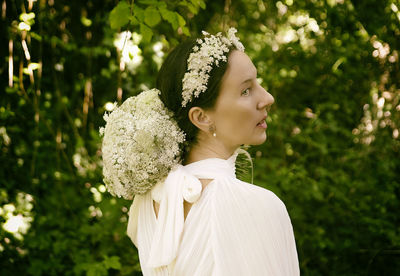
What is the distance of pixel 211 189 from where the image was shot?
5.17 feet

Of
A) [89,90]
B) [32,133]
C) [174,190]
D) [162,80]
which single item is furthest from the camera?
[89,90]

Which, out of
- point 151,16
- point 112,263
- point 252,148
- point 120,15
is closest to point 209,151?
point 151,16

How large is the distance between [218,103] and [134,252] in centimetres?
226

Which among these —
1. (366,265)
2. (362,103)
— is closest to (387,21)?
(362,103)

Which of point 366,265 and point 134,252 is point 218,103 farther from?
point 366,265

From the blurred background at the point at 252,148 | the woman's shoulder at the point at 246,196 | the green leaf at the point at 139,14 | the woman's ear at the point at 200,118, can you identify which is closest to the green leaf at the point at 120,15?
the green leaf at the point at 139,14

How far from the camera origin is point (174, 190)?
164cm

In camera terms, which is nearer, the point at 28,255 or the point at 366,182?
the point at 28,255

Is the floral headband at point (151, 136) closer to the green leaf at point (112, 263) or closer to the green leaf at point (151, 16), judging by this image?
the green leaf at point (151, 16)

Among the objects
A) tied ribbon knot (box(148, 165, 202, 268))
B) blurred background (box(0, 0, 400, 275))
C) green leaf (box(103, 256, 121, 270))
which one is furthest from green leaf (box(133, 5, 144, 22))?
green leaf (box(103, 256, 121, 270))

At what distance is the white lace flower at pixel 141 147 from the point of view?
68.6 inches

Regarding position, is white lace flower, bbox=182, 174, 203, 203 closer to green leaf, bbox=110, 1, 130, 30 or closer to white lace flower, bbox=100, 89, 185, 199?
white lace flower, bbox=100, 89, 185, 199

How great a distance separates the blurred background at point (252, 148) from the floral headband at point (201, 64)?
Answer: 5.29 feet

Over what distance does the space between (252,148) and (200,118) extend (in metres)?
2.15
